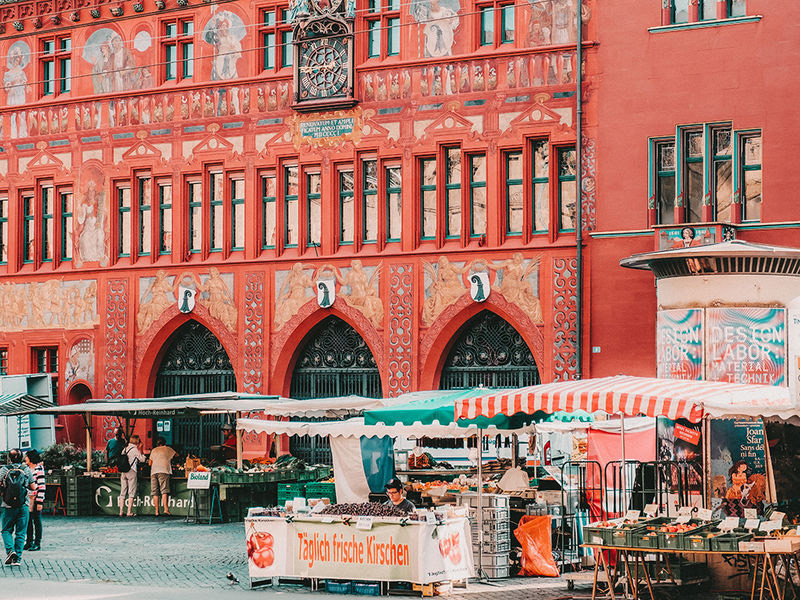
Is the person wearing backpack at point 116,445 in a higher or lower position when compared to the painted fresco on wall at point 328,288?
lower

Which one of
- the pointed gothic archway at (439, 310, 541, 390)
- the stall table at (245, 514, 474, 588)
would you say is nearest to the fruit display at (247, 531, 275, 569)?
the stall table at (245, 514, 474, 588)

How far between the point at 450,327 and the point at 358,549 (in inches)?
562

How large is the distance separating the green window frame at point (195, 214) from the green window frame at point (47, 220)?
404cm

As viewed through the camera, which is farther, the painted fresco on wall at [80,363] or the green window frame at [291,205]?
the painted fresco on wall at [80,363]

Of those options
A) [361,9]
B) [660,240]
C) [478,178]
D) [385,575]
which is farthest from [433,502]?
[361,9]

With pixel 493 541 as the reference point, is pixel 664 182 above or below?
above

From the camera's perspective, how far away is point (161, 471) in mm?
28656

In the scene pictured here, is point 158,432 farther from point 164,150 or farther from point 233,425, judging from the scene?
point 164,150

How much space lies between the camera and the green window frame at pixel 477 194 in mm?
31666

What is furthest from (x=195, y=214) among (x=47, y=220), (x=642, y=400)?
(x=642, y=400)

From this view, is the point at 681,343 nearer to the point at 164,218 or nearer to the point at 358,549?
the point at 358,549

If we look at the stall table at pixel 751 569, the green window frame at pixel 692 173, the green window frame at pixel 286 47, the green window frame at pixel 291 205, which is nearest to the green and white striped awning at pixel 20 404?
the green window frame at pixel 291 205

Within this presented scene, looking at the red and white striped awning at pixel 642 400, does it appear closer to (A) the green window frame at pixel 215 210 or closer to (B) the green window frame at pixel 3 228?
(A) the green window frame at pixel 215 210

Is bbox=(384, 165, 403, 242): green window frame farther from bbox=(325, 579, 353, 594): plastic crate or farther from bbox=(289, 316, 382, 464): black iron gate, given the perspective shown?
bbox=(325, 579, 353, 594): plastic crate
